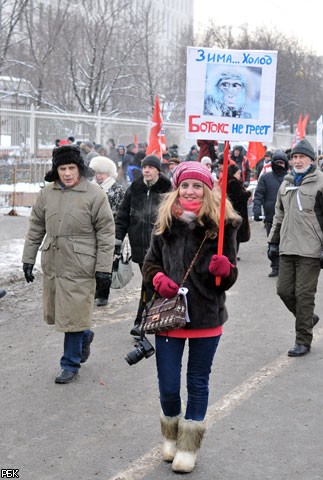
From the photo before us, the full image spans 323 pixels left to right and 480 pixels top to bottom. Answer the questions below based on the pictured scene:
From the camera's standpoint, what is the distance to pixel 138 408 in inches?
224

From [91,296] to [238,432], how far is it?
1.73 metres

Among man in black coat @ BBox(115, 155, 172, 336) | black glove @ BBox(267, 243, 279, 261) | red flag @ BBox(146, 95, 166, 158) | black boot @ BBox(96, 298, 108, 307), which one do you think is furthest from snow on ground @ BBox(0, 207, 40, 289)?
red flag @ BBox(146, 95, 166, 158)

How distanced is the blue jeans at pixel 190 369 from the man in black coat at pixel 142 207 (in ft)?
9.29

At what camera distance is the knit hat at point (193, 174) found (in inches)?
181

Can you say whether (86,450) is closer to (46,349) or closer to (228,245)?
(228,245)

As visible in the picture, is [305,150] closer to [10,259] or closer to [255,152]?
[10,259]

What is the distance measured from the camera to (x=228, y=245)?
15.1 feet

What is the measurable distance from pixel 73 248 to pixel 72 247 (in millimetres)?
12

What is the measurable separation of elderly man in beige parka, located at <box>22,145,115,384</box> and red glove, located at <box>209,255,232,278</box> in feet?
6.11

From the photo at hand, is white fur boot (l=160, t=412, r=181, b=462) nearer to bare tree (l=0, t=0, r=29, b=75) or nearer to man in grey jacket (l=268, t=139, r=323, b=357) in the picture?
man in grey jacket (l=268, t=139, r=323, b=357)

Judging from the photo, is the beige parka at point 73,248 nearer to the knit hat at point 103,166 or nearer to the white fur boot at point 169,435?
the white fur boot at point 169,435

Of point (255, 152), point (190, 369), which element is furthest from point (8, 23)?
point (190, 369)

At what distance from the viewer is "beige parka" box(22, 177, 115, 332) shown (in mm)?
6191

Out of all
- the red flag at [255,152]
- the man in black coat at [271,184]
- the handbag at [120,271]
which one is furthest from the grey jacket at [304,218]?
the red flag at [255,152]
